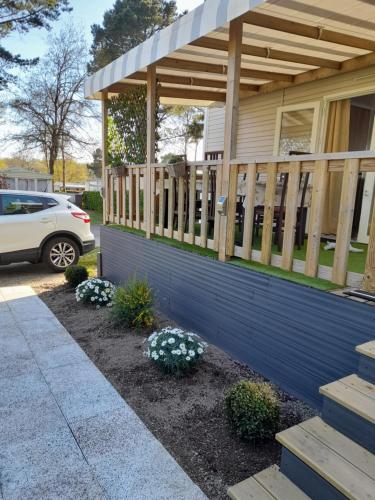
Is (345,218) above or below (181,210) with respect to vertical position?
above

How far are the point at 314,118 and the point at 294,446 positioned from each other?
4.71 m

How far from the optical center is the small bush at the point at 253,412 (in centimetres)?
210

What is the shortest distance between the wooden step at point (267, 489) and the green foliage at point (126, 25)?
1914 centimetres

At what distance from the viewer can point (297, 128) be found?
18.1 feet

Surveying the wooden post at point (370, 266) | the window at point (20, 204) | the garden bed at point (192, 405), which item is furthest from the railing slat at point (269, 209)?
the window at point (20, 204)

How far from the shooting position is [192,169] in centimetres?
375

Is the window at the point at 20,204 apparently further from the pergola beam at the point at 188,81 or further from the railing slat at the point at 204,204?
the railing slat at the point at 204,204

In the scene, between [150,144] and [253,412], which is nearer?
[253,412]

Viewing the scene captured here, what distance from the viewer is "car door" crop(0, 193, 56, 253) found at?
607cm

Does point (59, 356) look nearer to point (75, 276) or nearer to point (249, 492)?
point (249, 492)

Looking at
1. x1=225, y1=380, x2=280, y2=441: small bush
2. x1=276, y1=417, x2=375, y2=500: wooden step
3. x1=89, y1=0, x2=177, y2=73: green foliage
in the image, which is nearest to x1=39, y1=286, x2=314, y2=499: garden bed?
x1=225, y1=380, x2=280, y2=441: small bush

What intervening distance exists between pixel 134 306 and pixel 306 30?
10.3ft

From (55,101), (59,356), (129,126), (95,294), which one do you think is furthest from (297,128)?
(55,101)

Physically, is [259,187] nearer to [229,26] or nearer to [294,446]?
[229,26]
